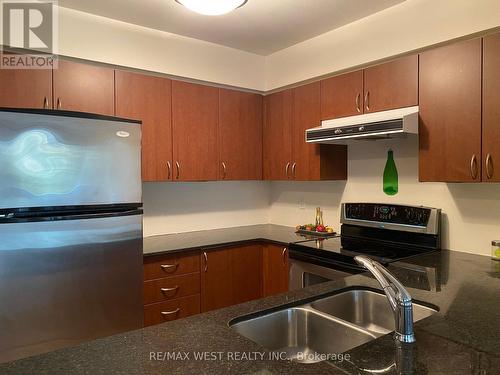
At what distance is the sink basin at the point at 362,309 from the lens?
1496mm

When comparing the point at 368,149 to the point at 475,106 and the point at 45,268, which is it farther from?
Answer: the point at 45,268

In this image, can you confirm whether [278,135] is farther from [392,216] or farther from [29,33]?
[29,33]

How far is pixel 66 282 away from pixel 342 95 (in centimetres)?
213

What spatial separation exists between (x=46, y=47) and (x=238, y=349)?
2.24 meters

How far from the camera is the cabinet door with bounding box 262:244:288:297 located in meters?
2.87

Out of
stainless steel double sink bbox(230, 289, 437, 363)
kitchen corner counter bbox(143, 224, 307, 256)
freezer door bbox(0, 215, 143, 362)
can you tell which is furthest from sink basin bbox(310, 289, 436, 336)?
kitchen corner counter bbox(143, 224, 307, 256)

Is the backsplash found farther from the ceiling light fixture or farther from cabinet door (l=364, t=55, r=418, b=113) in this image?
the ceiling light fixture

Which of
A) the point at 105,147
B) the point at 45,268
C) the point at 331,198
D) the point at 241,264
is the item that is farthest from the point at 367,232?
the point at 45,268

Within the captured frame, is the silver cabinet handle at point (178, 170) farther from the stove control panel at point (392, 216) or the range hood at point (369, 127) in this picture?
→ the stove control panel at point (392, 216)

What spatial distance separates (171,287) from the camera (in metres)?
2.58

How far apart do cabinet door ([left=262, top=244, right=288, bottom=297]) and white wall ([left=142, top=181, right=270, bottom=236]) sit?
2.27 ft

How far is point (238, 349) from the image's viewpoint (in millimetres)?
995

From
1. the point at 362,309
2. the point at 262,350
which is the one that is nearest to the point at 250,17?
the point at 362,309

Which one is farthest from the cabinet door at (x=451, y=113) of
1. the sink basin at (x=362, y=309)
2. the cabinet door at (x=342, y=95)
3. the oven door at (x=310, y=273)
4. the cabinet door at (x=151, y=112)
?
the cabinet door at (x=151, y=112)
